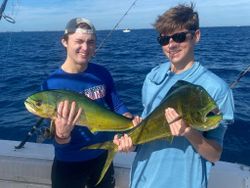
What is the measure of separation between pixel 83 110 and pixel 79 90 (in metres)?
0.44

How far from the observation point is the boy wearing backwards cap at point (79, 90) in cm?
275

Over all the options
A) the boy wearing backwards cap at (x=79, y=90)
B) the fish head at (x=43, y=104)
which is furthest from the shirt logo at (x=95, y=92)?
the fish head at (x=43, y=104)

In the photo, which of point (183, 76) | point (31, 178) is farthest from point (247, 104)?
point (183, 76)

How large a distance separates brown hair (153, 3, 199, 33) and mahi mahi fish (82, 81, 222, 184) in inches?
16.3

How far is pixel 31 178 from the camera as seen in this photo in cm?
366

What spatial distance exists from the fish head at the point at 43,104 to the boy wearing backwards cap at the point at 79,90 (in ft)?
1.00

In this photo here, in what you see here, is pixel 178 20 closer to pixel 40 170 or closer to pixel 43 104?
pixel 43 104

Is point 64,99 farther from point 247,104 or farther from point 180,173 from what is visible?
point 247,104

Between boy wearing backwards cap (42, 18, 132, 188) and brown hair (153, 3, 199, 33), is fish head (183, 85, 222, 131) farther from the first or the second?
boy wearing backwards cap (42, 18, 132, 188)

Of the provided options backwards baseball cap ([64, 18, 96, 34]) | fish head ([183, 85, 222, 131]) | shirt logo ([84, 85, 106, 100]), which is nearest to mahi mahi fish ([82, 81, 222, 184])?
fish head ([183, 85, 222, 131])

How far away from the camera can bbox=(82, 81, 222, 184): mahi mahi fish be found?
1.91m

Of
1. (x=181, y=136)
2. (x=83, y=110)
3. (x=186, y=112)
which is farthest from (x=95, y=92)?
(x=186, y=112)

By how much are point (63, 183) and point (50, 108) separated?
78 centimetres

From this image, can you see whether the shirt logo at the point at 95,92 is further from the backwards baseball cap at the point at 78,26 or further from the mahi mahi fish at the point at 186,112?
the mahi mahi fish at the point at 186,112
